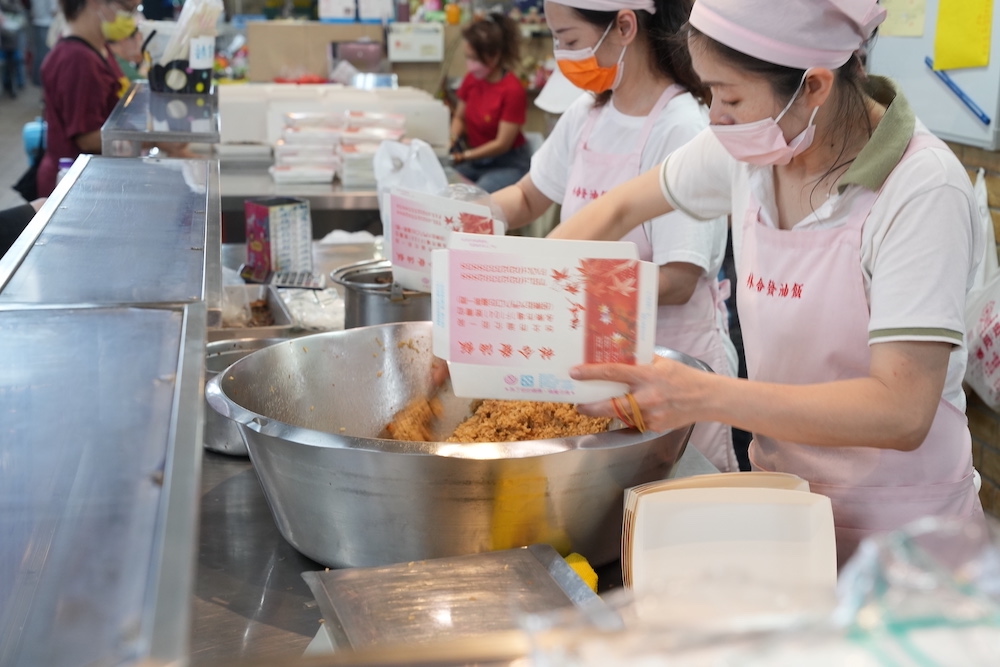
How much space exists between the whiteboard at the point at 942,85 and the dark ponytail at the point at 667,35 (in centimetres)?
130

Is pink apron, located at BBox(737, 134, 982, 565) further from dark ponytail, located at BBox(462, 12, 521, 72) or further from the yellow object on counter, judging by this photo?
dark ponytail, located at BBox(462, 12, 521, 72)

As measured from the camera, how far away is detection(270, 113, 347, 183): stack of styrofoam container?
15.1 ft

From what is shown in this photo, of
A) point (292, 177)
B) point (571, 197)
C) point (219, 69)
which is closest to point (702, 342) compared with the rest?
point (571, 197)

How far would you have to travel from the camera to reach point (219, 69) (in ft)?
25.6

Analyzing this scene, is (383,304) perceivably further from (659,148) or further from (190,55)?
(190,55)

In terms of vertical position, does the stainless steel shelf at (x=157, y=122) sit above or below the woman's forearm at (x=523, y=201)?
above

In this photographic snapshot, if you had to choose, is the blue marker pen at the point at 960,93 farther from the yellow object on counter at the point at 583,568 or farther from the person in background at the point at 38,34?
the person in background at the point at 38,34

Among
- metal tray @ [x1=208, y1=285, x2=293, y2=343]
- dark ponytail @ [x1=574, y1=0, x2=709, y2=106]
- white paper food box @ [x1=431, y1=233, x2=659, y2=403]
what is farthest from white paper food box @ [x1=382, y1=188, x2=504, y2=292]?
white paper food box @ [x1=431, y1=233, x2=659, y2=403]

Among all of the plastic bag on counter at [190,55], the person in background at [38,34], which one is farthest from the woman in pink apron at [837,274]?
the person in background at [38,34]

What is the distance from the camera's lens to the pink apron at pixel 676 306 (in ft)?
7.32

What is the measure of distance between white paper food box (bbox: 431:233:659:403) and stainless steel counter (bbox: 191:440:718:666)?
0.34 metres

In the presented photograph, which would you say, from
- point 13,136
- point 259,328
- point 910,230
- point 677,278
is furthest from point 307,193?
point 13,136

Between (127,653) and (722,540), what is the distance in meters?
0.82

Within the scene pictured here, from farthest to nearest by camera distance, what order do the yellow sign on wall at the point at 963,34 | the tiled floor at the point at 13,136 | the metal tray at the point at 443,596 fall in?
the tiled floor at the point at 13,136
the yellow sign on wall at the point at 963,34
the metal tray at the point at 443,596
